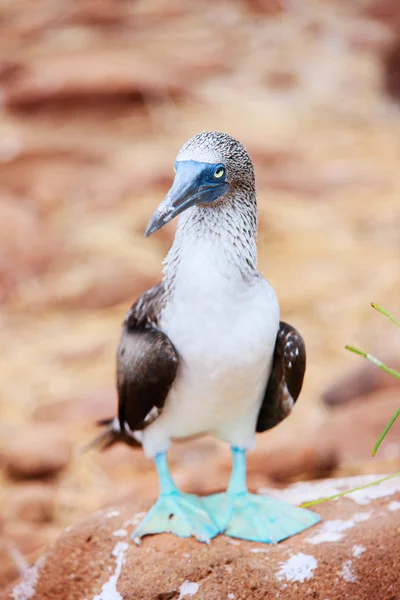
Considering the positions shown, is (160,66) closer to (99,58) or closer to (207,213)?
(99,58)

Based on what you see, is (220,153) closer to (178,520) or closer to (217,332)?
(217,332)

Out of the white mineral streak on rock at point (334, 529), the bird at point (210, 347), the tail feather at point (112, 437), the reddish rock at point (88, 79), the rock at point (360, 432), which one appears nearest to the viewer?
the bird at point (210, 347)

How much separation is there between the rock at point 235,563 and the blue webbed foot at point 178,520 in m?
0.03

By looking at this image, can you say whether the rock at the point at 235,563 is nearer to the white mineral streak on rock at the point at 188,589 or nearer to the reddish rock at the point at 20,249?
the white mineral streak on rock at the point at 188,589

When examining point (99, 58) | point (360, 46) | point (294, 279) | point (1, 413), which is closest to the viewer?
point (1, 413)

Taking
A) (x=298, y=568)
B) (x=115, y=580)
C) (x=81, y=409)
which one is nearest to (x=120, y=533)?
(x=115, y=580)

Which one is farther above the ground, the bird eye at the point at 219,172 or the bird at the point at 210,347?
the bird eye at the point at 219,172

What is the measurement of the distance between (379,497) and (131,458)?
7.00 ft

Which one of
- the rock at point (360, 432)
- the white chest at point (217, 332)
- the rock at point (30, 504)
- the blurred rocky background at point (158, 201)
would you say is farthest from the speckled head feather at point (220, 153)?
the rock at point (30, 504)

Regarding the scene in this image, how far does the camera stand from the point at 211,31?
38.0 ft

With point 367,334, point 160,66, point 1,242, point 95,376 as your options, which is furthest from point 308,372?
point 160,66

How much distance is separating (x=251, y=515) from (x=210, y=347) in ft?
2.24

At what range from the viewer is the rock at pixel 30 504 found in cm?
424

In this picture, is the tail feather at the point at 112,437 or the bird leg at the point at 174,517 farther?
the tail feather at the point at 112,437
